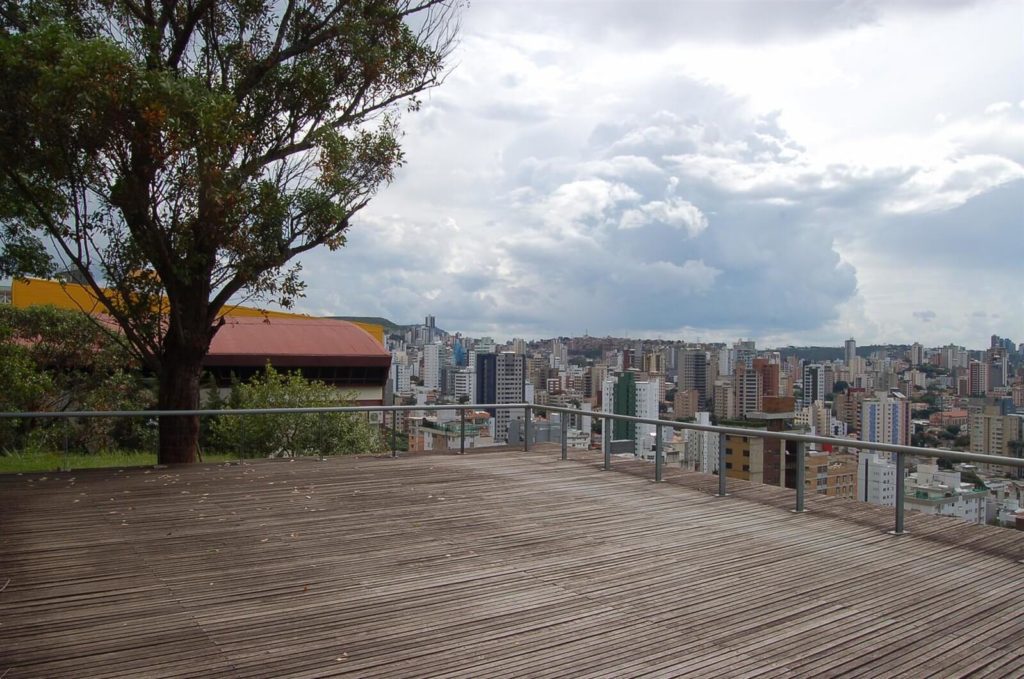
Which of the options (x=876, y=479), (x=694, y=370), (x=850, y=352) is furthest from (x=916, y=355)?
(x=876, y=479)

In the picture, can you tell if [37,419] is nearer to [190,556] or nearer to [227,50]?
[190,556]

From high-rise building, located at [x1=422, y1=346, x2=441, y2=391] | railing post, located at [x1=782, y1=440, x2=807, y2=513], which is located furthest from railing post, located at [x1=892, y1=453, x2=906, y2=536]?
high-rise building, located at [x1=422, y1=346, x2=441, y2=391]

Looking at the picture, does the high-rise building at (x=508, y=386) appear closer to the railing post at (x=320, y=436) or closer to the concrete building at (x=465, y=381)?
the concrete building at (x=465, y=381)

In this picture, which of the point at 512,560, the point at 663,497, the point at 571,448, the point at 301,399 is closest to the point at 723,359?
the point at 571,448

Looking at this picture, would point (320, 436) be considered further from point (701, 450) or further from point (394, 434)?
point (701, 450)

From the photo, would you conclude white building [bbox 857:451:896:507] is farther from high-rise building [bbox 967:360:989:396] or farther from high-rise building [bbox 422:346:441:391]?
high-rise building [bbox 422:346:441:391]

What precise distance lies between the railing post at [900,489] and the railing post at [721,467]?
1938 mm

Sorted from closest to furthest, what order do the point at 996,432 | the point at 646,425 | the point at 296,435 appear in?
the point at 996,432
the point at 646,425
the point at 296,435

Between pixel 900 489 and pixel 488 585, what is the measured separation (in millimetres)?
3694

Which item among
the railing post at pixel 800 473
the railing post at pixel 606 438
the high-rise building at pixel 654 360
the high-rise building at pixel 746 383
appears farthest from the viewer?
the high-rise building at pixel 654 360

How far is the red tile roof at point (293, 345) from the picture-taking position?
2595 centimetres

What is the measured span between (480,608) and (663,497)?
4.14m

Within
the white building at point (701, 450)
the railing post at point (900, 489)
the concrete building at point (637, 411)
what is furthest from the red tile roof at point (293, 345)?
the railing post at point (900, 489)

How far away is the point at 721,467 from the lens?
8.86 metres
